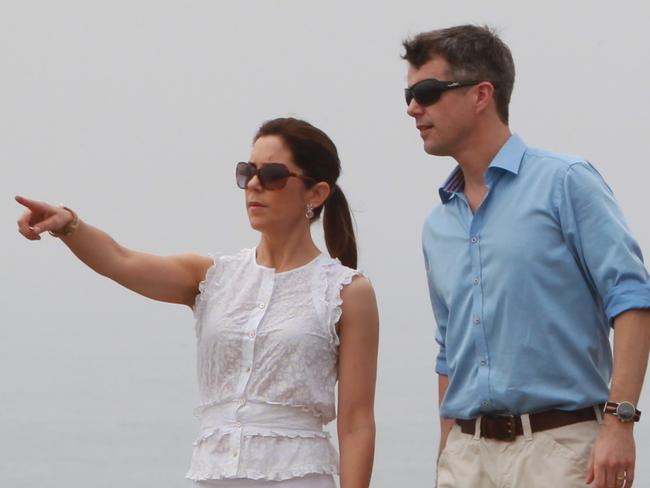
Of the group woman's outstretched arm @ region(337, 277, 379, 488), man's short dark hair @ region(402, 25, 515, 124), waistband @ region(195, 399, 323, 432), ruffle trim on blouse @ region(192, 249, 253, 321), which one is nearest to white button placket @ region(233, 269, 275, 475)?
waistband @ region(195, 399, 323, 432)

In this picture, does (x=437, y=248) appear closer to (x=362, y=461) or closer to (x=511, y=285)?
(x=511, y=285)

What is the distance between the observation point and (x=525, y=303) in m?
4.55

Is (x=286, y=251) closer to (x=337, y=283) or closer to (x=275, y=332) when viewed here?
(x=337, y=283)

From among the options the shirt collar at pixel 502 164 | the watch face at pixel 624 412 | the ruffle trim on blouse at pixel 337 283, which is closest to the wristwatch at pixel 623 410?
the watch face at pixel 624 412

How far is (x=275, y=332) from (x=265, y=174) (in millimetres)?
521

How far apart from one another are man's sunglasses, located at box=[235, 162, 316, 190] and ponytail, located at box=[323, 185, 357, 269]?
26 cm

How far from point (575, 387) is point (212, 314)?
1210 mm

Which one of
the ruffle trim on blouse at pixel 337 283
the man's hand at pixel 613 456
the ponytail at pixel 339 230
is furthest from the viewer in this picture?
the ponytail at pixel 339 230

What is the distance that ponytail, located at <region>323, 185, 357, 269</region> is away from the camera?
5285 millimetres

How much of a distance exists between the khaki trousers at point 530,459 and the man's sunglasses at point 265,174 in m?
1.06

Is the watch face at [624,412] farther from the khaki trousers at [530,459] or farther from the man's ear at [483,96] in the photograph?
the man's ear at [483,96]

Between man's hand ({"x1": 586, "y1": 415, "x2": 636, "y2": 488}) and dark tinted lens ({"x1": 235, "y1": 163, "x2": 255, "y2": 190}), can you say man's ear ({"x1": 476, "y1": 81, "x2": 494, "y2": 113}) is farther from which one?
man's hand ({"x1": 586, "y1": 415, "x2": 636, "y2": 488})

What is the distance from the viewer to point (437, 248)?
489cm

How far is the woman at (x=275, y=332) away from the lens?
4.87 m
